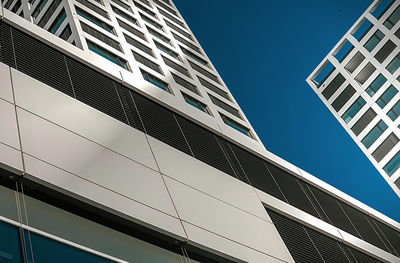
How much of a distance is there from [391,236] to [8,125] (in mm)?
20936

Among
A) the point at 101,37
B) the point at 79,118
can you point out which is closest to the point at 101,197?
the point at 79,118

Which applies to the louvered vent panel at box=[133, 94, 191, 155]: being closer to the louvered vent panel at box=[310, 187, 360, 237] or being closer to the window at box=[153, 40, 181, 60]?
the louvered vent panel at box=[310, 187, 360, 237]

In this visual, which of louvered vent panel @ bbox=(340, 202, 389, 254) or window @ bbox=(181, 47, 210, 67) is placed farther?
window @ bbox=(181, 47, 210, 67)

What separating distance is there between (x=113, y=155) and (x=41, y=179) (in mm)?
3045

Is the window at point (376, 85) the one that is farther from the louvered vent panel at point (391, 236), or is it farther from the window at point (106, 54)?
the window at point (106, 54)

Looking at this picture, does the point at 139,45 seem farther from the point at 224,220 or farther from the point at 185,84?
the point at 224,220

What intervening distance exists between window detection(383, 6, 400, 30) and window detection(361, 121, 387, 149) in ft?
31.2

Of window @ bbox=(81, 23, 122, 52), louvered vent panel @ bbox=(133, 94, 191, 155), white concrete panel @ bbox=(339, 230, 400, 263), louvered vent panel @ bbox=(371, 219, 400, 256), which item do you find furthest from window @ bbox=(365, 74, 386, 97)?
louvered vent panel @ bbox=(133, 94, 191, 155)

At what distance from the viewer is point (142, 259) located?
1134 centimetres

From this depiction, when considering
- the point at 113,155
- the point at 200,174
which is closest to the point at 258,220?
the point at 200,174

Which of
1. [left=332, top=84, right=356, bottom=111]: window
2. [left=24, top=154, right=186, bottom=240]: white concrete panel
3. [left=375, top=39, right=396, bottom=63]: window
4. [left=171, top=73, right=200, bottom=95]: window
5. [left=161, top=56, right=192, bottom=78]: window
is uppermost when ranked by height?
[left=332, top=84, right=356, bottom=111]: window

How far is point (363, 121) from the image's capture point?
51.9 meters

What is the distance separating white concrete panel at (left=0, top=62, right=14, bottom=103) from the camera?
1278 centimetres

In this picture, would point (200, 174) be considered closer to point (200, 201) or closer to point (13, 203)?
point (200, 201)
